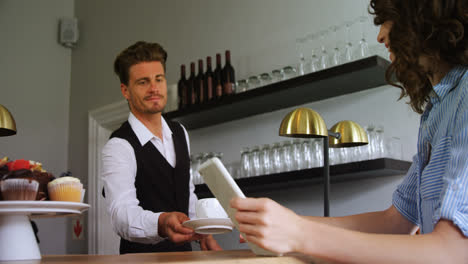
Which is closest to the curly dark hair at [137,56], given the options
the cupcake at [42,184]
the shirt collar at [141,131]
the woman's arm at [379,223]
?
the shirt collar at [141,131]

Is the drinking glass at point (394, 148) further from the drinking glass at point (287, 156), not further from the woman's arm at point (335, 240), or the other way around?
the woman's arm at point (335, 240)

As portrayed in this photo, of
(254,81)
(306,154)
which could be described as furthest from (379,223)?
(254,81)

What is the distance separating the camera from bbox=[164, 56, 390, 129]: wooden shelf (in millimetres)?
2332

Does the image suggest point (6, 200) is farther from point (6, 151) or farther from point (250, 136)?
point (6, 151)

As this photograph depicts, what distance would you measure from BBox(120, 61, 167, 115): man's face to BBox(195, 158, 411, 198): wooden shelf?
68 cm

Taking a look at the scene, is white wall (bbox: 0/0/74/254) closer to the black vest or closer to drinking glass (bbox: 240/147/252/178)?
drinking glass (bbox: 240/147/252/178)

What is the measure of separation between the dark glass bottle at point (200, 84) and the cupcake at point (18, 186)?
194 centimetres

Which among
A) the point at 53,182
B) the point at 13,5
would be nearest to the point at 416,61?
the point at 53,182

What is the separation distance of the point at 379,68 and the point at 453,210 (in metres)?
1.58

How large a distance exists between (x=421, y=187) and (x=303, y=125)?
774mm

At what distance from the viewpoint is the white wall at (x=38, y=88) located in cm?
427

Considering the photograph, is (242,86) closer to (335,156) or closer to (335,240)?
(335,156)

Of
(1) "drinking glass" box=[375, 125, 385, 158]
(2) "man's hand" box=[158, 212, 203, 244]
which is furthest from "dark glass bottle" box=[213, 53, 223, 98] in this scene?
(2) "man's hand" box=[158, 212, 203, 244]

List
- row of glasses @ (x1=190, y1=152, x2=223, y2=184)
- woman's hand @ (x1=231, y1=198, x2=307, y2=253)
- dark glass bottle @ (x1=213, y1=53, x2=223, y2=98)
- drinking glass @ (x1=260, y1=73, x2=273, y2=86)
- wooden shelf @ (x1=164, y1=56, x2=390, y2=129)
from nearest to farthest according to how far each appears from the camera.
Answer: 1. woman's hand @ (x1=231, y1=198, x2=307, y2=253)
2. wooden shelf @ (x1=164, y1=56, x2=390, y2=129)
3. drinking glass @ (x1=260, y1=73, x2=273, y2=86)
4. row of glasses @ (x1=190, y1=152, x2=223, y2=184)
5. dark glass bottle @ (x1=213, y1=53, x2=223, y2=98)
